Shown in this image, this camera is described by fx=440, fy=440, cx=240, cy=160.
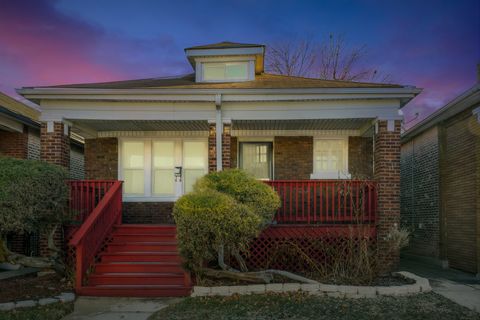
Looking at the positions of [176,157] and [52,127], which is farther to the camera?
[176,157]

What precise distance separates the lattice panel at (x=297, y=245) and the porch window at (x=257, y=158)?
3.12 m

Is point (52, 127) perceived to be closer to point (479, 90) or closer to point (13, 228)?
point (13, 228)

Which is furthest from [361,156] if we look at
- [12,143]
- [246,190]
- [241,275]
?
[12,143]

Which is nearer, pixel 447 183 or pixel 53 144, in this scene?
pixel 53 144

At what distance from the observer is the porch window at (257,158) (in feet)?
39.5

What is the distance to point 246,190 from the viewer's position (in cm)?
805

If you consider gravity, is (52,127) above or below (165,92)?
below

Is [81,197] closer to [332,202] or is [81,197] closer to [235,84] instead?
[235,84]

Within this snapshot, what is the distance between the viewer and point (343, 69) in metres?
26.8

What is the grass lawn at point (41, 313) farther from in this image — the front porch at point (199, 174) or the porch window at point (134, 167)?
the porch window at point (134, 167)

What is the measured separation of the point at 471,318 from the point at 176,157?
7944 mm

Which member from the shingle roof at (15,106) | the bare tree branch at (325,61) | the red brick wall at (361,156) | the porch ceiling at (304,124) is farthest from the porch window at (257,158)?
the bare tree branch at (325,61)

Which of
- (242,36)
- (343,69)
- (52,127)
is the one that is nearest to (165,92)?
(52,127)

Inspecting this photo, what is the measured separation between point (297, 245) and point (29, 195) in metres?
5.09
